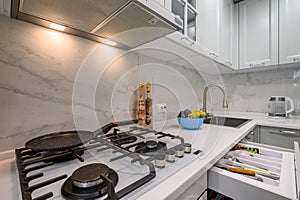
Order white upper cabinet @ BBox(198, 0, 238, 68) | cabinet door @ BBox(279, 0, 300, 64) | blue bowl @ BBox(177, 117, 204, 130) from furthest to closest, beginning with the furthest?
1. cabinet door @ BBox(279, 0, 300, 64)
2. white upper cabinet @ BBox(198, 0, 238, 68)
3. blue bowl @ BBox(177, 117, 204, 130)

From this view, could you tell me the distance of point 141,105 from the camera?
0.99 m

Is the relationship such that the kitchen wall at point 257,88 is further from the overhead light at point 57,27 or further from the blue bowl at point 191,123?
the overhead light at point 57,27

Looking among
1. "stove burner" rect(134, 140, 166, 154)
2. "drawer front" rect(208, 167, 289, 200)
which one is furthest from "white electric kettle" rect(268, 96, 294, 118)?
"stove burner" rect(134, 140, 166, 154)

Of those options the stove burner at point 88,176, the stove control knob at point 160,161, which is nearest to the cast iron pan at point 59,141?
the stove burner at point 88,176

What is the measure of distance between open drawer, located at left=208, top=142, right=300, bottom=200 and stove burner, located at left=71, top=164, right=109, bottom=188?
0.44 metres

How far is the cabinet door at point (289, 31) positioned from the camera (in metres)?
1.36

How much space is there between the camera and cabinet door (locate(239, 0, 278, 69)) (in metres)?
1.47

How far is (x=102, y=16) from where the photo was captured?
1.89 feet

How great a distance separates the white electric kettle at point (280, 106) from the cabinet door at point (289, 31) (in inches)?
16.3

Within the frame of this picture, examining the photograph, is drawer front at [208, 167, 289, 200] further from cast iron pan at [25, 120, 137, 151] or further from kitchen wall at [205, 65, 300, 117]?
kitchen wall at [205, 65, 300, 117]

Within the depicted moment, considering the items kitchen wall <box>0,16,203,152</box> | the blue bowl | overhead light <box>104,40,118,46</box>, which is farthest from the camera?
the blue bowl

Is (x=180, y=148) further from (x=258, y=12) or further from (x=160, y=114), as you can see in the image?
(x=258, y=12)

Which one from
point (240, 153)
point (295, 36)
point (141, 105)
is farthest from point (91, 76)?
point (295, 36)

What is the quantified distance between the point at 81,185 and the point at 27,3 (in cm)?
62
